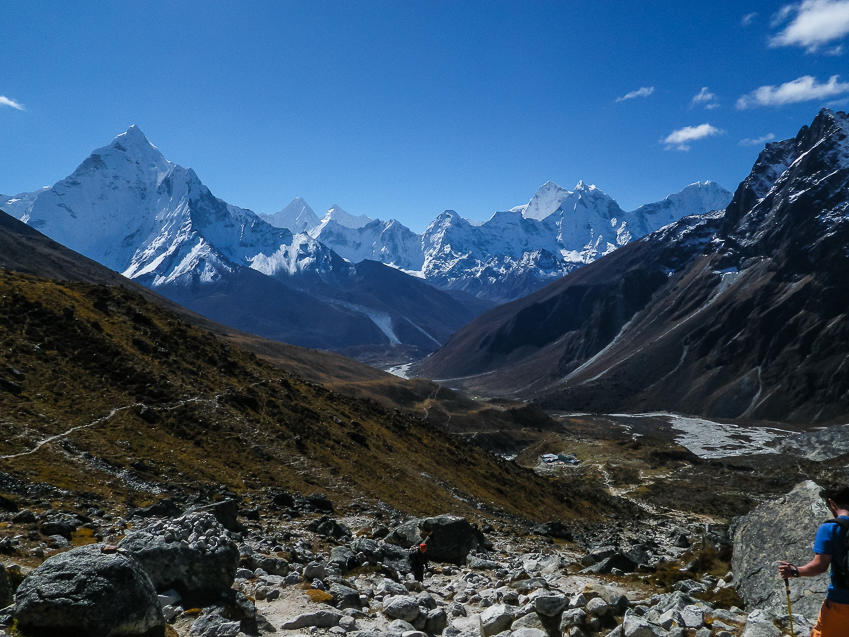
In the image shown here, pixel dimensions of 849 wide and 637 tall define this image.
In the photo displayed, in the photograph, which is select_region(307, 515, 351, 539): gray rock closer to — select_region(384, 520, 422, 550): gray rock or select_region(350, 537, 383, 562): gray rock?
select_region(384, 520, 422, 550): gray rock

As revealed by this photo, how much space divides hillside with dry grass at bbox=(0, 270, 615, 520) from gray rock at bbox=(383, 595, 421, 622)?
13.4 meters

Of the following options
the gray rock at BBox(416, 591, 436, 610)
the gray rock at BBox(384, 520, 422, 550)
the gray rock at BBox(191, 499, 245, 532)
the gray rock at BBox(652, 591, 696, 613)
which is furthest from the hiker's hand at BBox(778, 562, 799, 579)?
the gray rock at BBox(191, 499, 245, 532)

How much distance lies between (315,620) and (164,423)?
24400 millimetres

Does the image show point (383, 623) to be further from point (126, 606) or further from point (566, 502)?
point (566, 502)

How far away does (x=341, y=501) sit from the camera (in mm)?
32125

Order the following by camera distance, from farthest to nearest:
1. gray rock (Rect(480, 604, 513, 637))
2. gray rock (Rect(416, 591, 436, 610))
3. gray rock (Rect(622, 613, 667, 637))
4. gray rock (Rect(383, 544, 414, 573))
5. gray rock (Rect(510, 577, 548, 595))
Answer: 1. gray rock (Rect(383, 544, 414, 573))
2. gray rock (Rect(510, 577, 548, 595))
3. gray rock (Rect(416, 591, 436, 610))
4. gray rock (Rect(480, 604, 513, 637))
5. gray rock (Rect(622, 613, 667, 637))

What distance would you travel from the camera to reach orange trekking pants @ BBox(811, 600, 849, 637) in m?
9.40

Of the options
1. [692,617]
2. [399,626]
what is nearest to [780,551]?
[692,617]

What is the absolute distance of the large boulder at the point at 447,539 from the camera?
2206 cm

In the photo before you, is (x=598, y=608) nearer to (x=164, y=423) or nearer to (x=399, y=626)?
(x=399, y=626)

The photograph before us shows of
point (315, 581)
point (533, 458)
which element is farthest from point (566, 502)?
point (533, 458)

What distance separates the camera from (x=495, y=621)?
41.1 ft

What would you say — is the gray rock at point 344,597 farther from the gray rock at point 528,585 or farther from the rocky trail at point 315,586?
the gray rock at point 528,585

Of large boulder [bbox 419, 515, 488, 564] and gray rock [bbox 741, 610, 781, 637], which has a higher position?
gray rock [bbox 741, 610, 781, 637]
